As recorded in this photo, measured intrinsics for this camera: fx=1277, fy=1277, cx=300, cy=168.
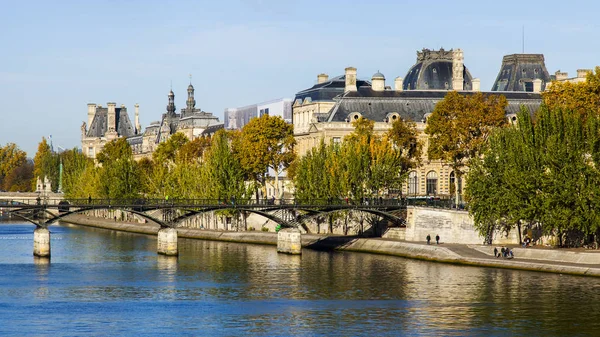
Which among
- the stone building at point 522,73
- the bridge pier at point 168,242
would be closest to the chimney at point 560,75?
the stone building at point 522,73

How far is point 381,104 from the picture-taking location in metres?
149

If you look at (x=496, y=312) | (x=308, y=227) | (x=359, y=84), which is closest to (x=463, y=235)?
(x=308, y=227)

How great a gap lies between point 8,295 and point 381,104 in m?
75.0

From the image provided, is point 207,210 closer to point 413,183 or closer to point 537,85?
point 413,183

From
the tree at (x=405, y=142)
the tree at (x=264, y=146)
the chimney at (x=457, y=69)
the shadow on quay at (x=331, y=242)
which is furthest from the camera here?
the chimney at (x=457, y=69)

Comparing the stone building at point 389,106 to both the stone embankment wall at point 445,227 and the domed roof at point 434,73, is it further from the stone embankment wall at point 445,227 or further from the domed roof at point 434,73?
the stone embankment wall at point 445,227

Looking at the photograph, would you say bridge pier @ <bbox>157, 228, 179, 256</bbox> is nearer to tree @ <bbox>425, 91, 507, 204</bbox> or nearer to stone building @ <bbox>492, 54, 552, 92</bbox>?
tree @ <bbox>425, 91, 507, 204</bbox>

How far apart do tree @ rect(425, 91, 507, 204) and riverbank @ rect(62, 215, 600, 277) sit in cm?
1244

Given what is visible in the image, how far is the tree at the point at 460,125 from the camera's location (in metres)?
120

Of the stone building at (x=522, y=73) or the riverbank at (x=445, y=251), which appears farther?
the stone building at (x=522, y=73)

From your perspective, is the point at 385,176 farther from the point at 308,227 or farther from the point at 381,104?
the point at 381,104

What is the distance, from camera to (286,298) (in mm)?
79938

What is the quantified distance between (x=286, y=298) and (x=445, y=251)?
23900mm

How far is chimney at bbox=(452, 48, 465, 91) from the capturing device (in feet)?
515
